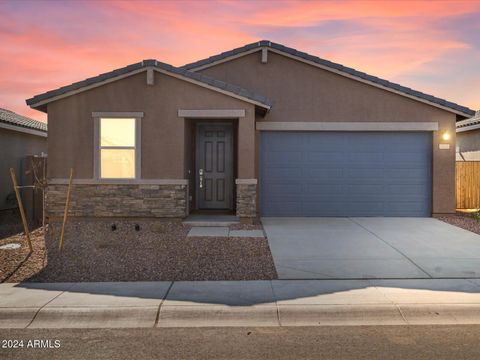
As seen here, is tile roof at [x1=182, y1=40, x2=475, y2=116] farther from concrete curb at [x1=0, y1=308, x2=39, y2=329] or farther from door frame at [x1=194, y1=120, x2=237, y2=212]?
concrete curb at [x1=0, y1=308, x2=39, y2=329]

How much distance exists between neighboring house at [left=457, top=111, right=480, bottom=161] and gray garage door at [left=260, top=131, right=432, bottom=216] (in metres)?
6.87

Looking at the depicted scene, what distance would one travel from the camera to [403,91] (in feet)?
44.5

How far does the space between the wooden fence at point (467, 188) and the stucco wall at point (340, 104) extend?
2.58m

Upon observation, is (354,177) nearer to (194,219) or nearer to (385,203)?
(385,203)

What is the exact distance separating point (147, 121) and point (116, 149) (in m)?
1.15

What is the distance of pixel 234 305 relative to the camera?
5449 mm

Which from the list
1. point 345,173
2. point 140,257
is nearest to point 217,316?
point 140,257

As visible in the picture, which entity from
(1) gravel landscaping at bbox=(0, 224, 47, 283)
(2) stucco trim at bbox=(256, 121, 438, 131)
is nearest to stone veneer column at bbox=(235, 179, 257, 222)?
(2) stucco trim at bbox=(256, 121, 438, 131)

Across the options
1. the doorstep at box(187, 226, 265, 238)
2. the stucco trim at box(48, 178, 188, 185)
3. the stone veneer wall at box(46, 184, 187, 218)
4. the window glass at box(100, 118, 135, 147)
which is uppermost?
the window glass at box(100, 118, 135, 147)

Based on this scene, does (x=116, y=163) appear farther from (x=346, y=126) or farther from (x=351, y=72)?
(x=351, y=72)

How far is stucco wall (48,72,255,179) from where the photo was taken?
11867 mm

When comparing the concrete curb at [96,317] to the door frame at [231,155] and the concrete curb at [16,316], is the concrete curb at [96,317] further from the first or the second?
the door frame at [231,155]

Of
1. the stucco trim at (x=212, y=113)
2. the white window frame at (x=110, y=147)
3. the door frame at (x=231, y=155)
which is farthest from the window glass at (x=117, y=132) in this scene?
the door frame at (x=231, y=155)

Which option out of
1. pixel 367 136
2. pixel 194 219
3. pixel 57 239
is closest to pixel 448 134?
pixel 367 136
